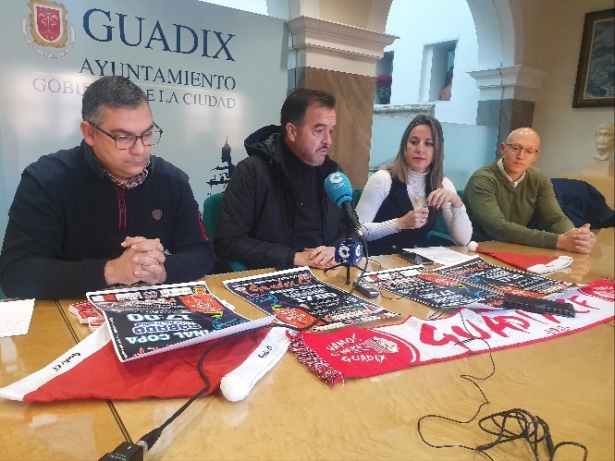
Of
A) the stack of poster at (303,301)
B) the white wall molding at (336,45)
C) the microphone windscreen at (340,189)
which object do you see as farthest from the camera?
the white wall molding at (336,45)

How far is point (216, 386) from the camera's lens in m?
0.72

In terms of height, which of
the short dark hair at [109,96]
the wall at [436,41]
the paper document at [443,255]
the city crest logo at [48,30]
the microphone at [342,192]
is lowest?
the paper document at [443,255]

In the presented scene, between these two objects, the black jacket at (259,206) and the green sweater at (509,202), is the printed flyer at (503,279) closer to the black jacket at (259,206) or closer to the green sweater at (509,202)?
the black jacket at (259,206)

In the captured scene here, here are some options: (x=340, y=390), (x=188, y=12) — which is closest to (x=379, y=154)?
(x=188, y=12)

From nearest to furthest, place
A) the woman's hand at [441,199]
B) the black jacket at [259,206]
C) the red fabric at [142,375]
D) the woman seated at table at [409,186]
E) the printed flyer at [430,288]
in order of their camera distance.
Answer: the red fabric at [142,375] → the printed flyer at [430,288] → the black jacket at [259,206] → the woman's hand at [441,199] → the woman seated at table at [409,186]

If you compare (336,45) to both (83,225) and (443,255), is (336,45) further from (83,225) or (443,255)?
(83,225)

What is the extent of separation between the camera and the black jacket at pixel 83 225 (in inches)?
44.3

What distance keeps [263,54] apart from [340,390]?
2.32 meters

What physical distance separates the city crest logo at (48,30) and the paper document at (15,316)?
1.44 meters

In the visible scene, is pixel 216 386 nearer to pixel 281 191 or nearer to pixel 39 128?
pixel 281 191

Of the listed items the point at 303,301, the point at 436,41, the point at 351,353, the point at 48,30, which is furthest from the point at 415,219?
the point at 436,41

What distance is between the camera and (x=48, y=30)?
2027 mm

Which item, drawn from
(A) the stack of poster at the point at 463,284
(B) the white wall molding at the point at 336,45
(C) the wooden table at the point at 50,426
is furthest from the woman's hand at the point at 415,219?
(C) the wooden table at the point at 50,426

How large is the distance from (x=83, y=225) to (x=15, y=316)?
0.45m
